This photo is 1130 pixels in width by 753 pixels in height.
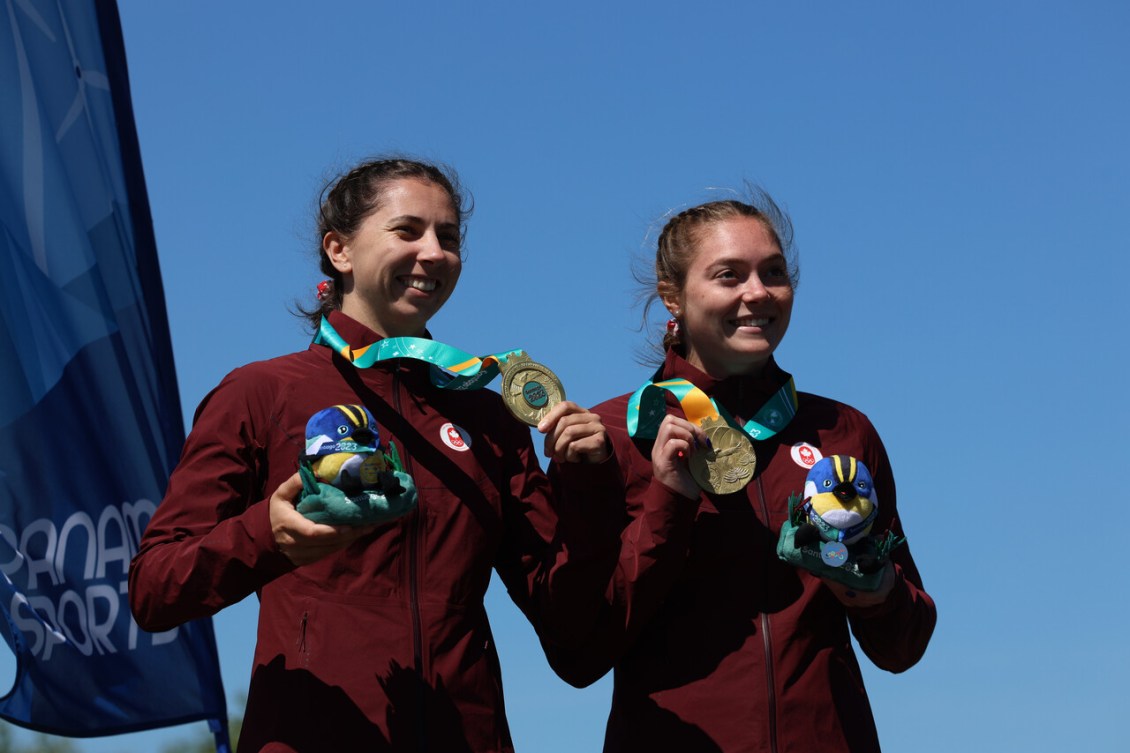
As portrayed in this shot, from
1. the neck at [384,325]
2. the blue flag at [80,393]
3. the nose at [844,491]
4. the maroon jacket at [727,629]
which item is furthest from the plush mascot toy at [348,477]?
the blue flag at [80,393]

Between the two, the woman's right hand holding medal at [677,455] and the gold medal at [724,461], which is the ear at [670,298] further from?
the woman's right hand holding medal at [677,455]

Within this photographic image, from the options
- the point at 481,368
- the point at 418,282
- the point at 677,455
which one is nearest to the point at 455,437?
the point at 481,368

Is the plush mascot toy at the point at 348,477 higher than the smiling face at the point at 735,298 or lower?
lower

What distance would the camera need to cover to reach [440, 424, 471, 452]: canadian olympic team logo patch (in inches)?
194

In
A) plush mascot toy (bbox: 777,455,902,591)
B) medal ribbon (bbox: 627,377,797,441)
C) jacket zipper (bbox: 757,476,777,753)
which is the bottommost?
jacket zipper (bbox: 757,476,777,753)

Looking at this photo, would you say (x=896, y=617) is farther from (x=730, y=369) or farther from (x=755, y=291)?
(x=755, y=291)

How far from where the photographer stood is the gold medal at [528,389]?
15.9 ft

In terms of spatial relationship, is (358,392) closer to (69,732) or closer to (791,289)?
(791,289)

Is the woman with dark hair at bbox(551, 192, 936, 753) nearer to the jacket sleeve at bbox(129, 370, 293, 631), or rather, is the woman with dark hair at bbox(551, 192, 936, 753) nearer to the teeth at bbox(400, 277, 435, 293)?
the teeth at bbox(400, 277, 435, 293)

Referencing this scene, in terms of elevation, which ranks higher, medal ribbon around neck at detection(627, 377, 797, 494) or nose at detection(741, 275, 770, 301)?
nose at detection(741, 275, 770, 301)

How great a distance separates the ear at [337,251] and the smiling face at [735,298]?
119cm

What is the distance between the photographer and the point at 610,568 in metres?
4.91

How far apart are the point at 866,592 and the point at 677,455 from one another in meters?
0.68

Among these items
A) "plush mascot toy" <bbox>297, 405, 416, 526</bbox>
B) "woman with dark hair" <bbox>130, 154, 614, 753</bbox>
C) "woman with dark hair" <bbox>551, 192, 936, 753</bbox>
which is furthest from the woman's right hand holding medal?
"plush mascot toy" <bbox>297, 405, 416, 526</bbox>
